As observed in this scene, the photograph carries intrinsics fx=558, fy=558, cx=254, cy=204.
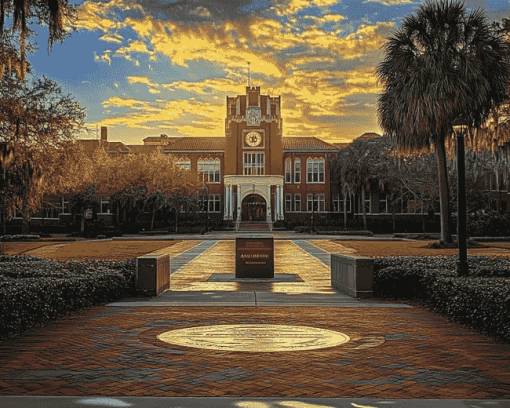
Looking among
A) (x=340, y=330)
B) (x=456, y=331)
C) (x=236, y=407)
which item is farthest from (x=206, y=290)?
(x=236, y=407)

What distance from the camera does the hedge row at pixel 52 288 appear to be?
27.4ft

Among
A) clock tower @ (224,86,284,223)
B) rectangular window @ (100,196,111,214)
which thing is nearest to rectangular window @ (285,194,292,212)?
clock tower @ (224,86,284,223)

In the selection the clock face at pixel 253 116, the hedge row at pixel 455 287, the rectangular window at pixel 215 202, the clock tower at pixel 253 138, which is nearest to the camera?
the hedge row at pixel 455 287

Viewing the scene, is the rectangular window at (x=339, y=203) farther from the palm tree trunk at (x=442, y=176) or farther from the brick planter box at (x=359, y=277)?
the brick planter box at (x=359, y=277)

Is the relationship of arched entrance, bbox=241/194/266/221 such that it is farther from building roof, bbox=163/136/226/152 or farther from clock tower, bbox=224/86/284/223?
building roof, bbox=163/136/226/152

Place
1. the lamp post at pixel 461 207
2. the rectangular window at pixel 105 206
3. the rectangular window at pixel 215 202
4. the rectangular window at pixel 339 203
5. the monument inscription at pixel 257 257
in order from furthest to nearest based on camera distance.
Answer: the rectangular window at pixel 105 206
the rectangular window at pixel 215 202
the rectangular window at pixel 339 203
the monument inscription at pixel 257 257
the lamp post at pixel 461 207

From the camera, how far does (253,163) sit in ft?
233

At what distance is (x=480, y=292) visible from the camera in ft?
29.0

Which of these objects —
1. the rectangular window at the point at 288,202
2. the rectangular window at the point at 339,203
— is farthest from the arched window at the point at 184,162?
the rectangular window at the point at 339,203

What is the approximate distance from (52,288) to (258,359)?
471 cm

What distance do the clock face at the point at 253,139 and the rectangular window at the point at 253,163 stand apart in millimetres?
1393

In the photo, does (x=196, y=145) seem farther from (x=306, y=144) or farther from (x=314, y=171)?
(x=314, y=171)

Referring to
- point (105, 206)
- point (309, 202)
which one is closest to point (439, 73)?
point (309, 202)

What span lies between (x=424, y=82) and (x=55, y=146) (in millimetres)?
23796
